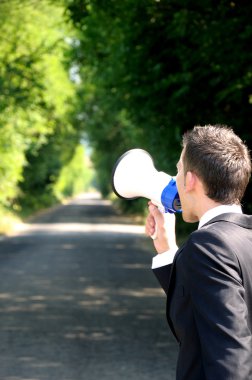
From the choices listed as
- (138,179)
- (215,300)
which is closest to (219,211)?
(215,300)

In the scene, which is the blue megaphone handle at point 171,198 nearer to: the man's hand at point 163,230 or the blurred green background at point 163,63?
the man's hand at point 163,230

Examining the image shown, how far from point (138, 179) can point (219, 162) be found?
46 centimetres

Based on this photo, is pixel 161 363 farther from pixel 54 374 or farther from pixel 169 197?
pixel 169 197

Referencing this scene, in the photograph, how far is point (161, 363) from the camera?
24.2 feet

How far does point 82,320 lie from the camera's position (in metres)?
9.67

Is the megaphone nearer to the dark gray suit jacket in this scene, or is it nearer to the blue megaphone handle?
the blue megaphone handle

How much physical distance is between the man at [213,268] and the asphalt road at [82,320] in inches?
182

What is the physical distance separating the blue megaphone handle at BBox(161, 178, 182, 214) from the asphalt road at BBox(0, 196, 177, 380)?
4.52 meters

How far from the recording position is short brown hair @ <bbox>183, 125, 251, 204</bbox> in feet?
7.13

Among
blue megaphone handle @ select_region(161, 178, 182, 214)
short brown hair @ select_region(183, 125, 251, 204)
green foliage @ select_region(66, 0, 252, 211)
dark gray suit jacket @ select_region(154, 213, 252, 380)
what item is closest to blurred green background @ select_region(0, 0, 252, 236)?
green foliage @ select_region(66, 0, 252, 211)

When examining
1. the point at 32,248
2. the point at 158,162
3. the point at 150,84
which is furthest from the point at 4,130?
the point at 150,84

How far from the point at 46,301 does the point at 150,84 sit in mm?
4029

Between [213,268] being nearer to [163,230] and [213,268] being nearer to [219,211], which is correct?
[219,211]

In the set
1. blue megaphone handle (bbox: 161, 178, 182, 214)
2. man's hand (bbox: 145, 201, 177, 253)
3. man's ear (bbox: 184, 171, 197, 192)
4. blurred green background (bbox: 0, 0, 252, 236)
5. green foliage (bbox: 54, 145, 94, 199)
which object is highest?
man's ear (bbox: 184, 171, 197, 192)
